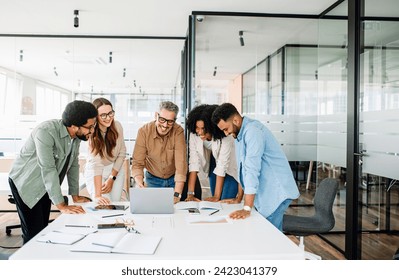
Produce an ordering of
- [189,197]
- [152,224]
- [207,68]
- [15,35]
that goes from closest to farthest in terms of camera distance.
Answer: [152,224] → [189,197] → [207,68] → [15,35]

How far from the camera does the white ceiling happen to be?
4586 mm

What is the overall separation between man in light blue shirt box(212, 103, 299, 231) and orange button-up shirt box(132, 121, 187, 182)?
1.91 ft

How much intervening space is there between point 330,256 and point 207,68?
2.72 meters

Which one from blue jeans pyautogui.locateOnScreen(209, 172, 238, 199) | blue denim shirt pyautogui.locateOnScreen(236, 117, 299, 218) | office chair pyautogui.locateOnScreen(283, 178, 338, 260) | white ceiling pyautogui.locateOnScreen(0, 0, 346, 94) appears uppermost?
white ceiling pyautogui.locateOnScreen(0, 0, 346, 94)

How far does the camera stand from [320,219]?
10.3ft

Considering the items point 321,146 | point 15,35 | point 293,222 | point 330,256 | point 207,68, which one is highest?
point 15,35

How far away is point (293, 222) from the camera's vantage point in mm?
3119

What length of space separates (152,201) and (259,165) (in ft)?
2.41

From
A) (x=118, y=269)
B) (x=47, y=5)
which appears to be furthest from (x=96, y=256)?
(x=47, y=5)

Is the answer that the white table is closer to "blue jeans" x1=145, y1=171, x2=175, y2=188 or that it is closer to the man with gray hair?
the man with gray hair

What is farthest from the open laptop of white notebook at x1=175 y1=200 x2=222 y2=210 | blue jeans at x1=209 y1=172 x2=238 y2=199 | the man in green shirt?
blue jeans at x1=209 y1=172 x2=238 y2=199

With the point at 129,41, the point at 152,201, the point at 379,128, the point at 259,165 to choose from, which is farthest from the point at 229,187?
the point at 129,41

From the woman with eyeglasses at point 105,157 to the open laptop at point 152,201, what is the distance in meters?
0.37

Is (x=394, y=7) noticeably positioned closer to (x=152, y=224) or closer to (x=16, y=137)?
(x=152, y=224)
